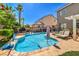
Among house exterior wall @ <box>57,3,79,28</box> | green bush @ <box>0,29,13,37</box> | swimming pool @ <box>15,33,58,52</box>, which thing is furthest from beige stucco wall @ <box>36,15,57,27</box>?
green bush @ <box>0,29,13,37</box>

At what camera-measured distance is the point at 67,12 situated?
23.6ft

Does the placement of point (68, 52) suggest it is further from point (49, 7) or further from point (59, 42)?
point (49, 7)

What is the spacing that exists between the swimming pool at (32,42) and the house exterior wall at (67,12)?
3.03 ft

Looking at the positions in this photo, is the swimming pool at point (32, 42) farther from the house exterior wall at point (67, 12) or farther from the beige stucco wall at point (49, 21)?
the house exterior wall at point (67, 12)

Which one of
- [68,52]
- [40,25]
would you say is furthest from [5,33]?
[68,52]

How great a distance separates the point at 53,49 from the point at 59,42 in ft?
1.48

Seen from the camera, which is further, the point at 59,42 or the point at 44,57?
the point at 59,42

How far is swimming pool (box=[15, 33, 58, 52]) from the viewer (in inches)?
267

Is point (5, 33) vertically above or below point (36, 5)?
below

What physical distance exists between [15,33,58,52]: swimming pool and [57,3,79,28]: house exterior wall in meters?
0.92

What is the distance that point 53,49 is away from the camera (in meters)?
6.72

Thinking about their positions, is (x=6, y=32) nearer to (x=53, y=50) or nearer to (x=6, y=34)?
(x=6, y=34)

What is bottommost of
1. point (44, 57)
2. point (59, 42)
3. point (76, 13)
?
point (44, 57)

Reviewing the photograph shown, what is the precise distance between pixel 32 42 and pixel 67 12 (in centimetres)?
203
